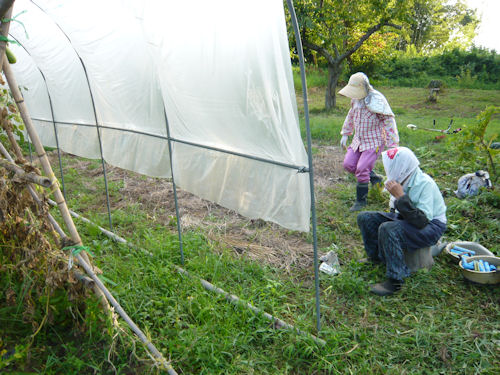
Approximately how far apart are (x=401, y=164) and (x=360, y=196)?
5.60ft

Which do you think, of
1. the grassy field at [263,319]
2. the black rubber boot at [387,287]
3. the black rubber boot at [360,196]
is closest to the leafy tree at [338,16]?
the black rubber boot at [360,196]

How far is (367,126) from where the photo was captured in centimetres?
437

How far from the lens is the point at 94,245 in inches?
141

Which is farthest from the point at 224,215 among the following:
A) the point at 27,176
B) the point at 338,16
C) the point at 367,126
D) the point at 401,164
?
the point at 338,16

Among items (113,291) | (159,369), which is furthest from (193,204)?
(159,369)

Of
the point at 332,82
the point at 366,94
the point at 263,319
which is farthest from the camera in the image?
the point at 332,82

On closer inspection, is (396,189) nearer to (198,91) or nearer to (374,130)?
(198,91)

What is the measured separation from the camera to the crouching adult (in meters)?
2.77

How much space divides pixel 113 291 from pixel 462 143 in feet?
14.7

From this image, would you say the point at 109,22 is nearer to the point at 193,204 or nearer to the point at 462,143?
the point at 193,204

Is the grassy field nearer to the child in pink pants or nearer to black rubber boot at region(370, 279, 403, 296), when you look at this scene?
black rubber boot at region(370, 279, 403, 296)

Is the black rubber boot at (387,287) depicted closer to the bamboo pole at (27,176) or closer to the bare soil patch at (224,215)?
the bare soil patch at (224,215)

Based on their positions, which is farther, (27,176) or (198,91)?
(198,91)

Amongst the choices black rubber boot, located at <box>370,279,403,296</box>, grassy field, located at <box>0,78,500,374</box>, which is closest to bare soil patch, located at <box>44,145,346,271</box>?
grassy field, located at <box>0,78,500,374</box>
